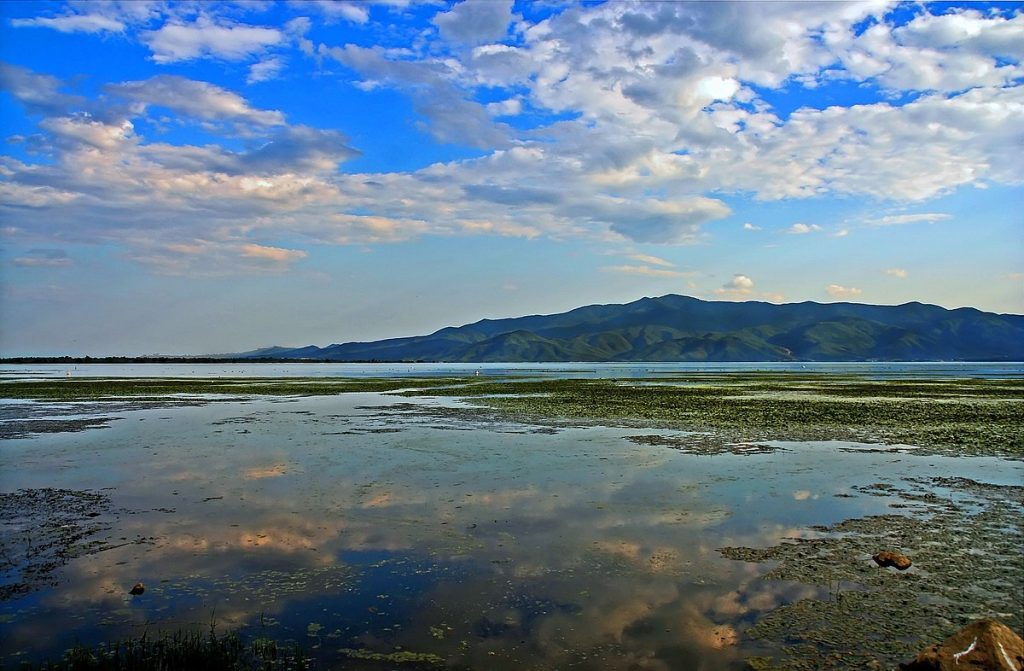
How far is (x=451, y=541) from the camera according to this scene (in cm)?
1493

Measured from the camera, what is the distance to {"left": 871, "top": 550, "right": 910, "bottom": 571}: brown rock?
12805 millimetres

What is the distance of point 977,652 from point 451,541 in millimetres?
10116

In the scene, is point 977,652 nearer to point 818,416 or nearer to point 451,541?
point 451,541

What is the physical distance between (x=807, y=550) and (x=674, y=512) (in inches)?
158

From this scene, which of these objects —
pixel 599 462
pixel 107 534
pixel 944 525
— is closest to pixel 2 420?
pixel 107 534

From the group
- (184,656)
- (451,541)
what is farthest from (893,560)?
(184,656)

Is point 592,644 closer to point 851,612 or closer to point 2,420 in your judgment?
point 851,612

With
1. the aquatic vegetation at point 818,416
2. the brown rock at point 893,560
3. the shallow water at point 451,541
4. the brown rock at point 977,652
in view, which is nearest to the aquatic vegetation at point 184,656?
the shallow water at point 451,541

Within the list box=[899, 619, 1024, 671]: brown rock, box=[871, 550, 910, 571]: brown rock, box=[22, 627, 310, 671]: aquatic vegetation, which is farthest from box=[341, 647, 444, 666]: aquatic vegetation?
box=[871, 550, 910, 571]: brown rock

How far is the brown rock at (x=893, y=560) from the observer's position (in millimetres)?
12805

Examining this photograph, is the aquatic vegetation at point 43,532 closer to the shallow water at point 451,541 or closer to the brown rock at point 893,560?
the shallow water at point 451,541

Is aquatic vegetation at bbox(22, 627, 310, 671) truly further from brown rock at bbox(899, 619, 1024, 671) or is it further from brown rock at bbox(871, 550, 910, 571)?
brown rock at bbox(871, 550, 910, 571)

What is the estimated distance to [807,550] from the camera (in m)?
14.0

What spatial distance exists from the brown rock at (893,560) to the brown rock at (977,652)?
14.0ft
